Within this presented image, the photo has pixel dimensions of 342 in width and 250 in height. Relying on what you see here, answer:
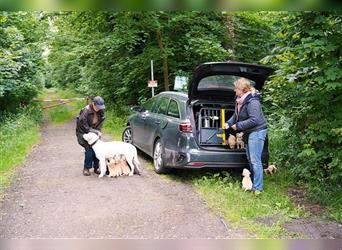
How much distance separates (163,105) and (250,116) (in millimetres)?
2663

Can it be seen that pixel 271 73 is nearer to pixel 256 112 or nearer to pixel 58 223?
pixel 256 112

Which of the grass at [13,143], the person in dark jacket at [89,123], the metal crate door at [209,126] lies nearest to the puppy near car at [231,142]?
the metal crate door at [209,126]

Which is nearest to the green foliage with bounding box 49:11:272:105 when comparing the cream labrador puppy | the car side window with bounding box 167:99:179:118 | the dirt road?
the car side window with bounding box 167:99:179:118

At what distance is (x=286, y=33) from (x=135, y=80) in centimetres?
1105

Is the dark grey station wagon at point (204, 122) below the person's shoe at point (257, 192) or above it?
above

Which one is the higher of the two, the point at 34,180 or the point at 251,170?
the point at 251,170

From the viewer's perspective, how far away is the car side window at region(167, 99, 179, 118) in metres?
8.09

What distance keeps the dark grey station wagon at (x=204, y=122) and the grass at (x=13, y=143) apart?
10.3ft

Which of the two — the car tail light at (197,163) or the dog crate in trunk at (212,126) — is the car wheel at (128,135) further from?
the car tail light at (197,163)

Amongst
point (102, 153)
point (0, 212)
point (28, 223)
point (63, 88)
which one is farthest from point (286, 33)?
point (63, 88)

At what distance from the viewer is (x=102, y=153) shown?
814 cm

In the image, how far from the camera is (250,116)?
268 inches

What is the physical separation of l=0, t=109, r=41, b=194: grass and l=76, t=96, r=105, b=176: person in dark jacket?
1576 millimetres

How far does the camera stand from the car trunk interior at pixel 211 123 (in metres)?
7.57
